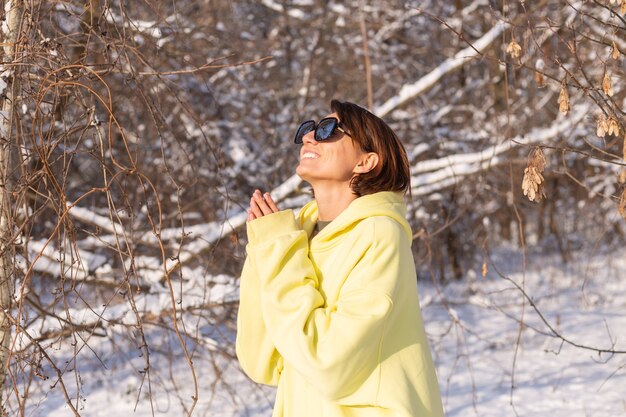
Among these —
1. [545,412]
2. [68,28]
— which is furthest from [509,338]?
[68,28]

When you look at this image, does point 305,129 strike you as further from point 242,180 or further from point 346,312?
point 242,180

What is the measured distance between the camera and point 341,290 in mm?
1846

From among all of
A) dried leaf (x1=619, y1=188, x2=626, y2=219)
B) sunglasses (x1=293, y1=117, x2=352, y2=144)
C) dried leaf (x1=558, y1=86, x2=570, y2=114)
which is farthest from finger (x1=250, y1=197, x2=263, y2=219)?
dried leaf (x1=619, y1=188, x2=626, y2=219)

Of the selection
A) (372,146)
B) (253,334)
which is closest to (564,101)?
(372,146)

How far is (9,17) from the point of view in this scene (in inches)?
102

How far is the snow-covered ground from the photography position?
5.17 m

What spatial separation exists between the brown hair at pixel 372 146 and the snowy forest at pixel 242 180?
1.68 feet

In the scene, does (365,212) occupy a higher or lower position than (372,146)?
lower

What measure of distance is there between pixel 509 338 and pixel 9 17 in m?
5.91

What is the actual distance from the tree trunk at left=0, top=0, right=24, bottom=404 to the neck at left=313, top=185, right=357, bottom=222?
0.90 metres

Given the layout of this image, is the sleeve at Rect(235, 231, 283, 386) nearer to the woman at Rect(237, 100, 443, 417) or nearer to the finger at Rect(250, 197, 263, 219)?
the woman at Rect(237, 100, 443, 417)

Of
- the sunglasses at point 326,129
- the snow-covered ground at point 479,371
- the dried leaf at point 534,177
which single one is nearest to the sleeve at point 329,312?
the sunglasses at point 326,129

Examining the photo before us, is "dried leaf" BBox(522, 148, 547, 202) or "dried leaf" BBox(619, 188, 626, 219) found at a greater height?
"dried leaf" BBox(522, 148, 547, 202)

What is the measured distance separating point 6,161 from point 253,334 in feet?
3.29
